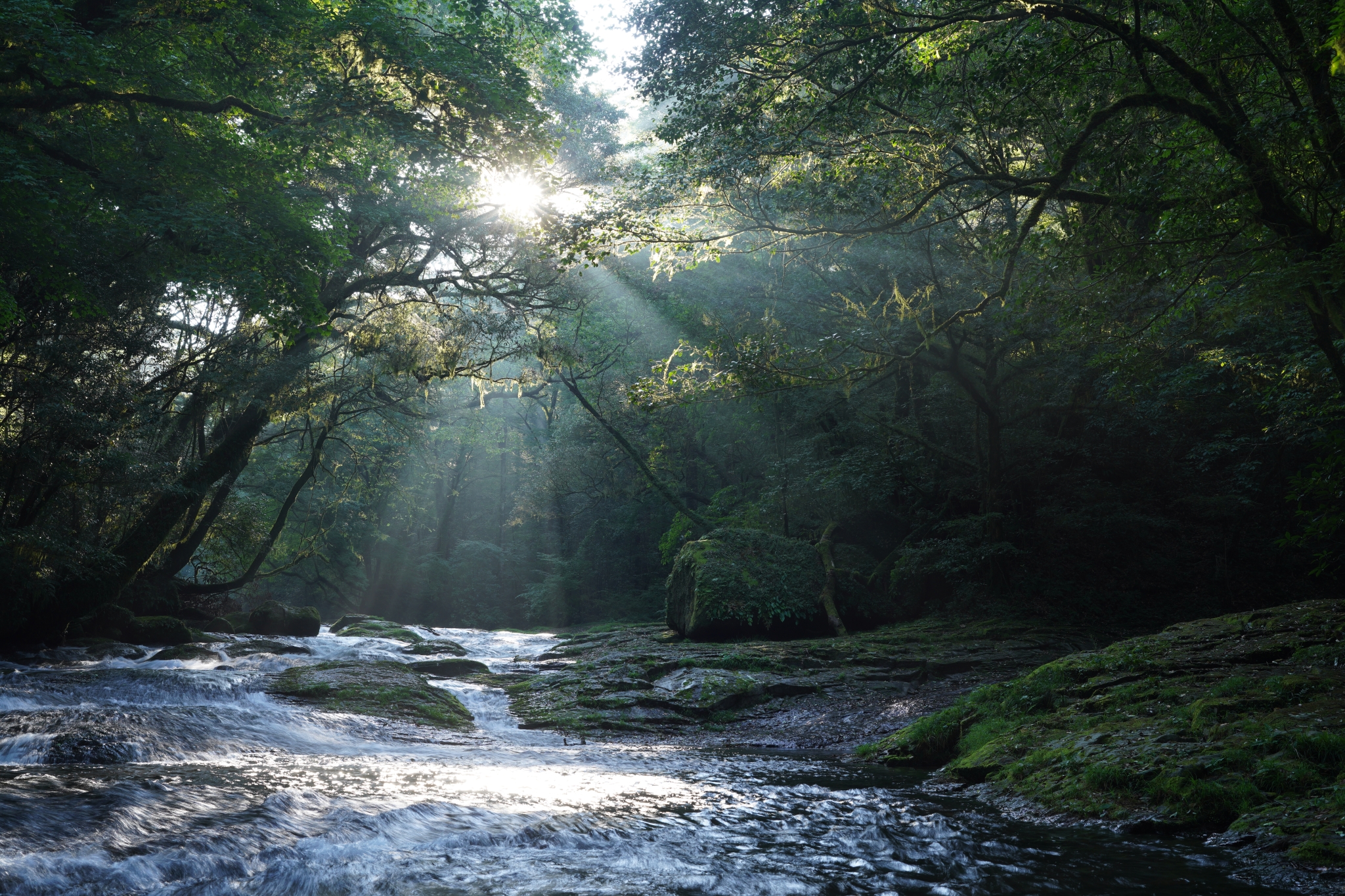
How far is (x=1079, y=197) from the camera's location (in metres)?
8.03

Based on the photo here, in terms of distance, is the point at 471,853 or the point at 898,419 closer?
the point at 471,853

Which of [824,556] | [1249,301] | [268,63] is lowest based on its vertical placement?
[824,556]

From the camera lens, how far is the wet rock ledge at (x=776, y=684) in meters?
9.36

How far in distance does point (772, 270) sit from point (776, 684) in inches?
589

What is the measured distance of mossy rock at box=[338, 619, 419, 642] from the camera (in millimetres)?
18641

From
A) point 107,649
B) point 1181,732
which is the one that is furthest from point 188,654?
point 1181,732

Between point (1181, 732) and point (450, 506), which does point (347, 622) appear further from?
point (1181, 732)

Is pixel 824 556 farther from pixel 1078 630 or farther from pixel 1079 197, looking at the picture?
pixel 1079 197

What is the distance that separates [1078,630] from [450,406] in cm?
2893

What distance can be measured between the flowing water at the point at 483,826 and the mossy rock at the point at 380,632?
11.3 metres

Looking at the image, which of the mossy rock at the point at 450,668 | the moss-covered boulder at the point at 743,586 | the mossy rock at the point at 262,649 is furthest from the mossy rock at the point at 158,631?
the moss-covered boulder at the point at 743,586

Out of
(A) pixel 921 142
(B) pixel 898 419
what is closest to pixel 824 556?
(B) pixel 898 419

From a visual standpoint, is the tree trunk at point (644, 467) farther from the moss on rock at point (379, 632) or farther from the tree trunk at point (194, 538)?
the tree trunk at point (194, 538)

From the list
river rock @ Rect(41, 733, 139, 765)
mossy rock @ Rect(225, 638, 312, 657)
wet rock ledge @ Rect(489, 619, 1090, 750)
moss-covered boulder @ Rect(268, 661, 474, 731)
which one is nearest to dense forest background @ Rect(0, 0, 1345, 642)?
mossy rock @ Rect(225, 638, 312, 657)
